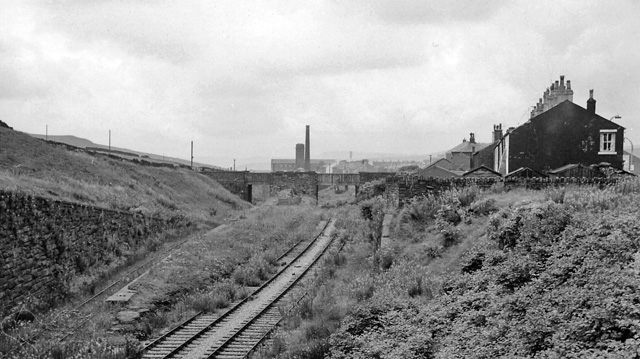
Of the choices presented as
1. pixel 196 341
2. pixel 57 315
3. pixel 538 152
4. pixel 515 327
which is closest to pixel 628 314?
pixel 515 327

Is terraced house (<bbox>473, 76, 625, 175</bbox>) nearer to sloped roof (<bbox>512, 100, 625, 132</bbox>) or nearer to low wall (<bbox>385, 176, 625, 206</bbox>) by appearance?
sloped roof (<bbox>512, 100, 625, 132</bbox>)

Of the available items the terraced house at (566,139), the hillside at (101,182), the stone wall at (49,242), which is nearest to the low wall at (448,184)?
the stone wall at (49,242)

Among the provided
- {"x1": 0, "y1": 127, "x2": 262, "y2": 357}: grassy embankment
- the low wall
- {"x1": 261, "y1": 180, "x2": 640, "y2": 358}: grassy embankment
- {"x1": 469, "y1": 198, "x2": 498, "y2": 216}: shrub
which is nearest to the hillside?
{"x1": 0, "y1": 127, "x2": 262, "y2": 357}: grassy embankment

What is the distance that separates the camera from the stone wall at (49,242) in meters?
14.3

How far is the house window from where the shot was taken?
3048 centimetres

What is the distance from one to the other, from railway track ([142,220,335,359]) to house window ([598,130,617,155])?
22.0 m

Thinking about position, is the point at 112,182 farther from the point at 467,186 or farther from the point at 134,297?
the point at 467,186

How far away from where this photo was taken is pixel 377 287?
1245 cm

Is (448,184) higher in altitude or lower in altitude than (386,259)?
higher

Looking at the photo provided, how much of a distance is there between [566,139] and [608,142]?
2.68m

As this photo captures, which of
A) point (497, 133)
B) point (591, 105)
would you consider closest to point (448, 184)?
point (591, 105)

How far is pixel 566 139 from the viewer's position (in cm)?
3048

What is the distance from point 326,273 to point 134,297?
6610 millimetres

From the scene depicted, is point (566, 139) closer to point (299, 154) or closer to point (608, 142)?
point (608, 142)
